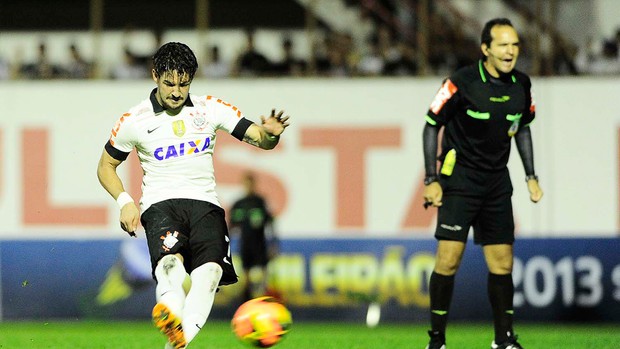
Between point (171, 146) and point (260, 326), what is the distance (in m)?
1.20

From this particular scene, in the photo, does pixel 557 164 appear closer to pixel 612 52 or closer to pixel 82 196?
pixel 612 52

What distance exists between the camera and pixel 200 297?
7.30 m

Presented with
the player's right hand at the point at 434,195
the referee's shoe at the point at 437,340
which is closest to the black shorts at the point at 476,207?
the player's right hand at the point at 434,195

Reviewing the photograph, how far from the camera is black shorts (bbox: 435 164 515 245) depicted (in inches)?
344

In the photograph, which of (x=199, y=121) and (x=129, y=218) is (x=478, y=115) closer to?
(x=199, y=121)

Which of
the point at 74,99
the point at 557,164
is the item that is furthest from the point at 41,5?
the point at 557,164

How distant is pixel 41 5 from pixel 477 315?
9.72 meters

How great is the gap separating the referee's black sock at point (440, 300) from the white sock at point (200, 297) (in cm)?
192

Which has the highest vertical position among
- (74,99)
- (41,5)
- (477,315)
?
(41,5)

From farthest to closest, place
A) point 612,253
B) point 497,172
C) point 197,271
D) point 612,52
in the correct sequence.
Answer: point 612,52 < point 612,253 < point 497,172 < point 197,271

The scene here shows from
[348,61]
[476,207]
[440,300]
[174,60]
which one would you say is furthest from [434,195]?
[348,61]

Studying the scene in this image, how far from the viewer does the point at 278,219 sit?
1742 cm

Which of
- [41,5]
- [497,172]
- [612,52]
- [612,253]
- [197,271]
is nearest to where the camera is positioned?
[197,271]

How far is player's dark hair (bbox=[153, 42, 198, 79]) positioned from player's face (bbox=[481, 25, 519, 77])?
224cm
